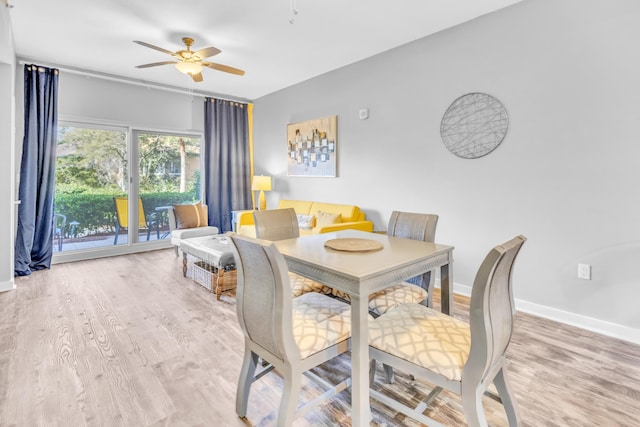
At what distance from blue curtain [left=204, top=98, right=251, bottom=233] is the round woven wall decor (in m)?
3.84

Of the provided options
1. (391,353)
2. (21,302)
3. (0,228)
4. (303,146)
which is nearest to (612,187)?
(391,353)

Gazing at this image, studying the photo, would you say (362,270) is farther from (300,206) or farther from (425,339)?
(300,206)

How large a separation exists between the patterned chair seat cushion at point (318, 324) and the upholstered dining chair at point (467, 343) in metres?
0.14

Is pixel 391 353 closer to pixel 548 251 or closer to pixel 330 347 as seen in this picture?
pixel 330 347

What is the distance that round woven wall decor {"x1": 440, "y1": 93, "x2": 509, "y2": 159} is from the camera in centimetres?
297

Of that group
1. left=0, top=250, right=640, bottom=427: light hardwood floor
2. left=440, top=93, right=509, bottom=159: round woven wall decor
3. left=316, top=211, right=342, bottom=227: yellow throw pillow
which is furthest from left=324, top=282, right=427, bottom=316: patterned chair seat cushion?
left=316, top=211, right=342, bottom=227: yellow throw pillow

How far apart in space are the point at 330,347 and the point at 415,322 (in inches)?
16.1

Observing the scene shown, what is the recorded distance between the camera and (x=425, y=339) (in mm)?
1365

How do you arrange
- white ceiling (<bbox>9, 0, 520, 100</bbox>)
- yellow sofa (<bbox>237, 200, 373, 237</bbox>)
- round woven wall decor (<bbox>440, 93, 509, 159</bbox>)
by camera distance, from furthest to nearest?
yellow sofa (<bbox>237, 200, 373, 237</bbox>), round woven wall decor (<bbox>440, 93, 509, 159</bbox>), white ceiling (<bbox>9, 0, 520, 100</bbox>)

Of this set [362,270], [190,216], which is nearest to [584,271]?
[362,270]

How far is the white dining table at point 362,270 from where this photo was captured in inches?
54.1

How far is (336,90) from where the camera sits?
14.7 ft

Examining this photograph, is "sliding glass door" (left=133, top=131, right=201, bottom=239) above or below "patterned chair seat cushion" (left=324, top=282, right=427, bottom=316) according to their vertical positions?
above

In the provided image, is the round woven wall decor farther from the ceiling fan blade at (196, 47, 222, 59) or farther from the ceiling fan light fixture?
the ceiling fan light fixture
